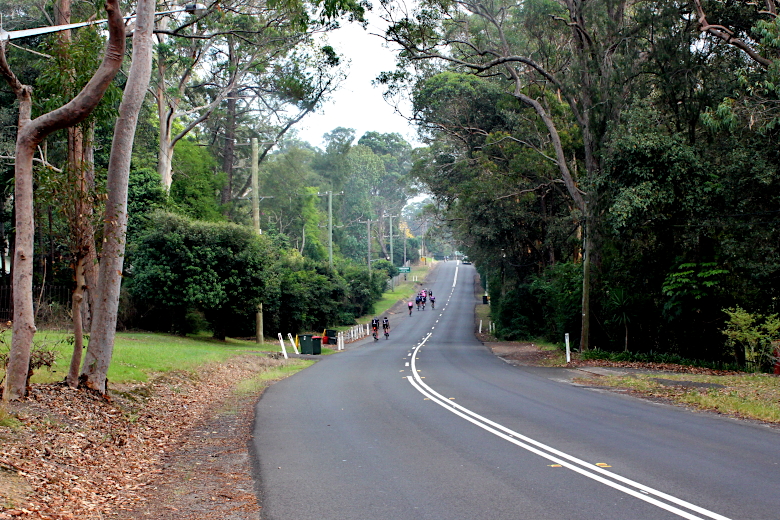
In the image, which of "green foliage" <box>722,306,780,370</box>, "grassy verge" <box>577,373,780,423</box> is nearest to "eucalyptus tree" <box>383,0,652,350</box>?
"green foliage" <box>722,306,780,370</box>

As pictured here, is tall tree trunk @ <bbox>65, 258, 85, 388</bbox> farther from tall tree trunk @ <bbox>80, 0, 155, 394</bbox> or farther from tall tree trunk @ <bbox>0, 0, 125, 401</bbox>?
tall tree trunk @ <bbox>0, 0, 125, 401</bbox>

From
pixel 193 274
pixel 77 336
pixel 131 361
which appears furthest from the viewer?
pixel 193 274

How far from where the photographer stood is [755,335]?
20203mm

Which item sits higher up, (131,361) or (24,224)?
(24,224)

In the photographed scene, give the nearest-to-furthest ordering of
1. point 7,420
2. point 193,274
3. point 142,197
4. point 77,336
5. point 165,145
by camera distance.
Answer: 1. point 7,420
2. point 77,336
3. point 193,274
4. point 165,145
5. point 142,197

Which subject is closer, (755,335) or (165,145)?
(755,335)

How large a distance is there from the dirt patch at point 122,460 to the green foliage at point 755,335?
1543 cm

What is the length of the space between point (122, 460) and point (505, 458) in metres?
4.79

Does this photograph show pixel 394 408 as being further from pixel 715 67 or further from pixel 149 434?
pixel 715 67

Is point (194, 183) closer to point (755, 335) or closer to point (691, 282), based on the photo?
point (691, 282)

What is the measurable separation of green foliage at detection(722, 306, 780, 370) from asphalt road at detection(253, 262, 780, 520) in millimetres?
7538

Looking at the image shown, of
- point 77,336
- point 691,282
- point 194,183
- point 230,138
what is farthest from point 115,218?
point 230,138

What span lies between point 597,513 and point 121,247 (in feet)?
29.3

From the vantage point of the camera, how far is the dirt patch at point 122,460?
6266 millimetres
